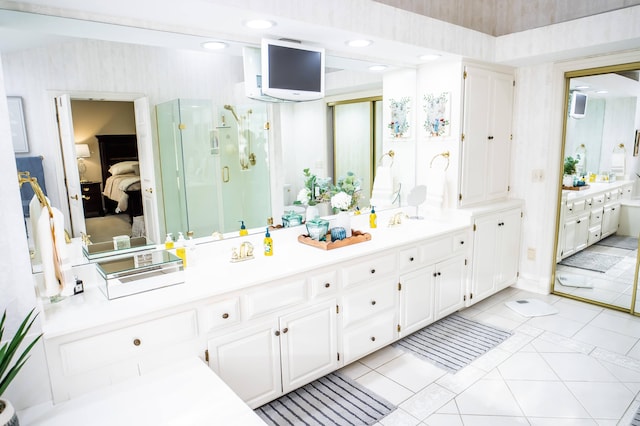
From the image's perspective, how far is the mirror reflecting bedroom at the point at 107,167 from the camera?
78.3 inches

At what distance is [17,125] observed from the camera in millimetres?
1775

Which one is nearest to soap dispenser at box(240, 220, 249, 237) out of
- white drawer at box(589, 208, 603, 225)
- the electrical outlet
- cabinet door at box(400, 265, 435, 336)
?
cabinet door at box(400, 265, 435, 336)

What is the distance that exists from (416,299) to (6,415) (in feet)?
8.01

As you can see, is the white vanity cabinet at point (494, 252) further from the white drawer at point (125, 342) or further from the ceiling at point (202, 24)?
the white drawer at point (125, 342)

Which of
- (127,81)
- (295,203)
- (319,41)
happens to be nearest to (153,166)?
(127,81)

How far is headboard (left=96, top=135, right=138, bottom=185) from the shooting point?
207cm

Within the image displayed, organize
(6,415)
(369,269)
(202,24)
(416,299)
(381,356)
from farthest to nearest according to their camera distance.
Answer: (416,299) < (381,356) < (369,269) < (202,24) < (6,415)

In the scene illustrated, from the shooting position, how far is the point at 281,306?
221cm

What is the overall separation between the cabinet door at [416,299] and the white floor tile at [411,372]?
0.22 meters

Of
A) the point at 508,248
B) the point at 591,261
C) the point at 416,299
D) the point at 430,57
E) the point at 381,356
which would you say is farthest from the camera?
the point at 591,261

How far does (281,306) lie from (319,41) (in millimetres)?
1723

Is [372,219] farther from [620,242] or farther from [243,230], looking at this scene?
[620,242]

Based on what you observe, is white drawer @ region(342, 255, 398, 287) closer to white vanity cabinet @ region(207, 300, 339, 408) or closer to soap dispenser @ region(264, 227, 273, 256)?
white vanity cabinet @ region(207, 300, 339, 408)

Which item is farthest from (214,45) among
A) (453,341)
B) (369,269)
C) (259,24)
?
(453,341)
